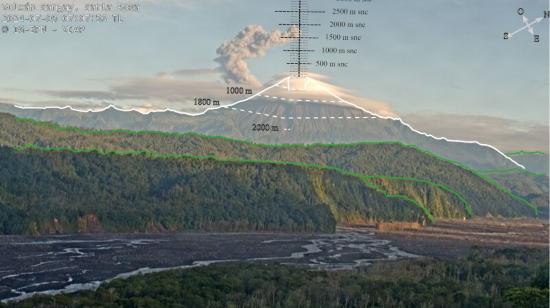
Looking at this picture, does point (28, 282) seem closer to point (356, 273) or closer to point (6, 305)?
point (6, 305)

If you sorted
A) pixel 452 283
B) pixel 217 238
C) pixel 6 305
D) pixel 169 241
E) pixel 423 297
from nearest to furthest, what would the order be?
pixel 6 305 < pixel 423 297 < pixel 452 283 < pixel 169 241 < pixel 217 238

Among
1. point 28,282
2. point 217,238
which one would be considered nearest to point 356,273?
point 28,282

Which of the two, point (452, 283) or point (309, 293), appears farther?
point (452, 283)

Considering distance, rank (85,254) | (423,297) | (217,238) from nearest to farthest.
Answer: (423,297)
(85,254)
(217,238)

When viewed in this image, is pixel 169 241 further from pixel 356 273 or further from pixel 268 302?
pixel 268 302

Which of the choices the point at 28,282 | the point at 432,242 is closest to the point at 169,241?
the point at 432,242

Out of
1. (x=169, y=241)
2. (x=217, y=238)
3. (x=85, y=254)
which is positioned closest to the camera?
(x=85, y=254)
